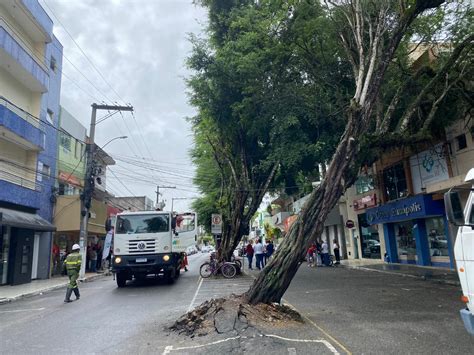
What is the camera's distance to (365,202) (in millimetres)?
25891

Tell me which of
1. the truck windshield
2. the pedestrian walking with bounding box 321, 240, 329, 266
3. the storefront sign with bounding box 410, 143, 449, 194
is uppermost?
the storefront sign with bounding box 410, 143, 449, 194

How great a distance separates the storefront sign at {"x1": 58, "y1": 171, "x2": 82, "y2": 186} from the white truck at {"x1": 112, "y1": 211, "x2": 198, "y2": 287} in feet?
34.7

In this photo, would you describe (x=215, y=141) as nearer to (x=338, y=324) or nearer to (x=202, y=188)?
(x=202, y=188)

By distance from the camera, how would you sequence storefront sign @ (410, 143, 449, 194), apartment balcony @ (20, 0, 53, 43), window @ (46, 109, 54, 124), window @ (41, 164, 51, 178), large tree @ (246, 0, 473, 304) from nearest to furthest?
1. large tree @ (246, 0, 473, 304)
2. storefront sign @ (410, 143, 449, 194)
3. apartment balcony @ (20, 0, 53, 43)
4. window @ (41, 164, 51, 178)
5. window @ (46, 109, 54, 124)

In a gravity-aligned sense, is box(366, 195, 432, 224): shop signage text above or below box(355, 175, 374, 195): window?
below

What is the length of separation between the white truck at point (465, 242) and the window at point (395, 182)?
17.3m

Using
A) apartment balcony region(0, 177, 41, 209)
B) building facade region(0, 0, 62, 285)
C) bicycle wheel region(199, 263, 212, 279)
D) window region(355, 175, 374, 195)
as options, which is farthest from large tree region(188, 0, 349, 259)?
apartment balcony region(0, 177, 41, 209)

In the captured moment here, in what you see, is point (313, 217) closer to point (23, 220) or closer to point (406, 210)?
point (406, 210)

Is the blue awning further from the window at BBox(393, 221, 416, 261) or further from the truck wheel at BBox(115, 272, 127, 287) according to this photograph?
the window at BBox(393, 221, 416, 261)

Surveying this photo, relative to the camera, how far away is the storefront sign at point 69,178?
80.7 feet

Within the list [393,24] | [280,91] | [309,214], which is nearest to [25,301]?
[309,214]

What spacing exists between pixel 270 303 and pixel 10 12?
1927 centimetres

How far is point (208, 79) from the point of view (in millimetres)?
18031

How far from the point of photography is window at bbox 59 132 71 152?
25172 mm
